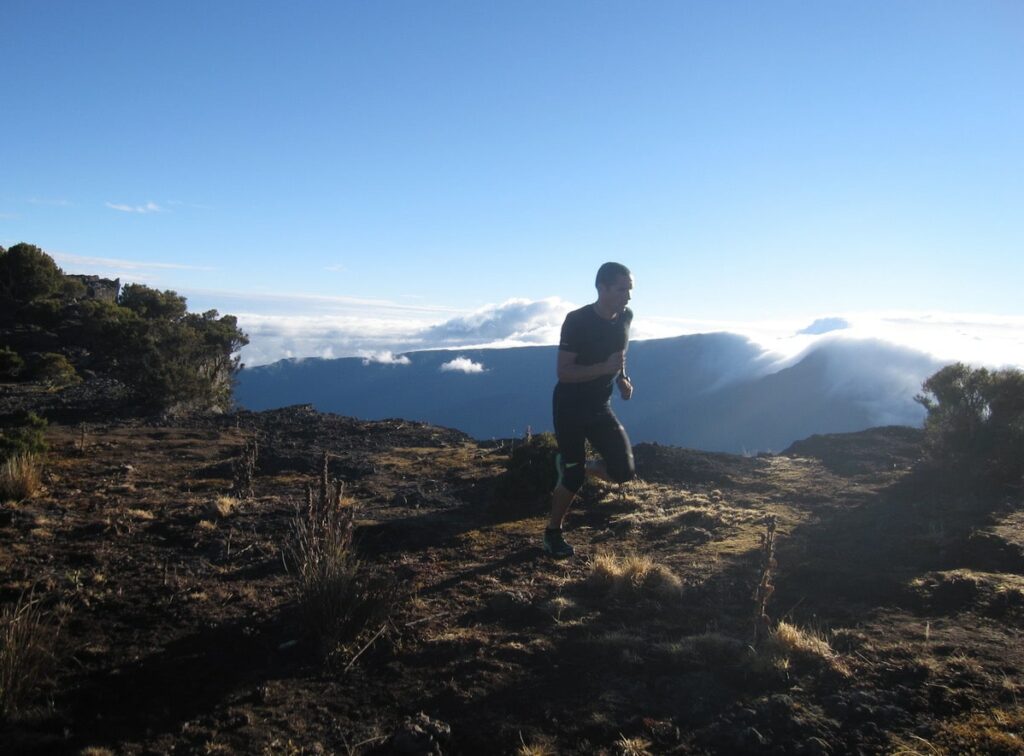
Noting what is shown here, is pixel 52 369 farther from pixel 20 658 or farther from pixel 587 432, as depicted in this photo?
pixel 20 658

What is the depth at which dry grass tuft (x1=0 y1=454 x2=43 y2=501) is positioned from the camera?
6.06 meters

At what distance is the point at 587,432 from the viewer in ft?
17.0

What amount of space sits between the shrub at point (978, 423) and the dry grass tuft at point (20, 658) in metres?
10.1

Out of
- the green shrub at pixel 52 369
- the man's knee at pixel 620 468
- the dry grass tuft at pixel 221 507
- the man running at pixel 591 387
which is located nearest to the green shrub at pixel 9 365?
the green shrub at pixel 52 369

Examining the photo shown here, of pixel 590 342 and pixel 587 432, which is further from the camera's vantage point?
pixel 587 432

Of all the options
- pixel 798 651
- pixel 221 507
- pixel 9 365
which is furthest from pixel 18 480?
pixel 9 365

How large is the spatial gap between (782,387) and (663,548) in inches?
3106

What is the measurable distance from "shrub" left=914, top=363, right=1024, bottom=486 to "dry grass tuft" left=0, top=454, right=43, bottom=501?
1119 centimetres

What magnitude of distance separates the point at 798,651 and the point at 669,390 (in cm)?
9546

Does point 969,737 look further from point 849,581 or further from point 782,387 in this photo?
point 782,387

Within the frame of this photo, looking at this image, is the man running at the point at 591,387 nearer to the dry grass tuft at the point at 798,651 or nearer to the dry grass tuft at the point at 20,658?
the dry grass tuft at the point at 798,651

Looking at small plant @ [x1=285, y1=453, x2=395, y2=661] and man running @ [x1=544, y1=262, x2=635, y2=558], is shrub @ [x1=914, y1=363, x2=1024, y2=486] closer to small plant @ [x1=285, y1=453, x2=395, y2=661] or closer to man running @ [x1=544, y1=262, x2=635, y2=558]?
man running @ [x1=544, y1=262, x2=635, y2=558]

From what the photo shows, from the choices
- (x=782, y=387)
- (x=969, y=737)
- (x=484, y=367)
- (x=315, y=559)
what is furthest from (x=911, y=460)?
(x=484, y=367)

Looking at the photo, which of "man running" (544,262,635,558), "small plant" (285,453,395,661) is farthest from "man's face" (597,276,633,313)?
"small plant" (285,453,395,661)
